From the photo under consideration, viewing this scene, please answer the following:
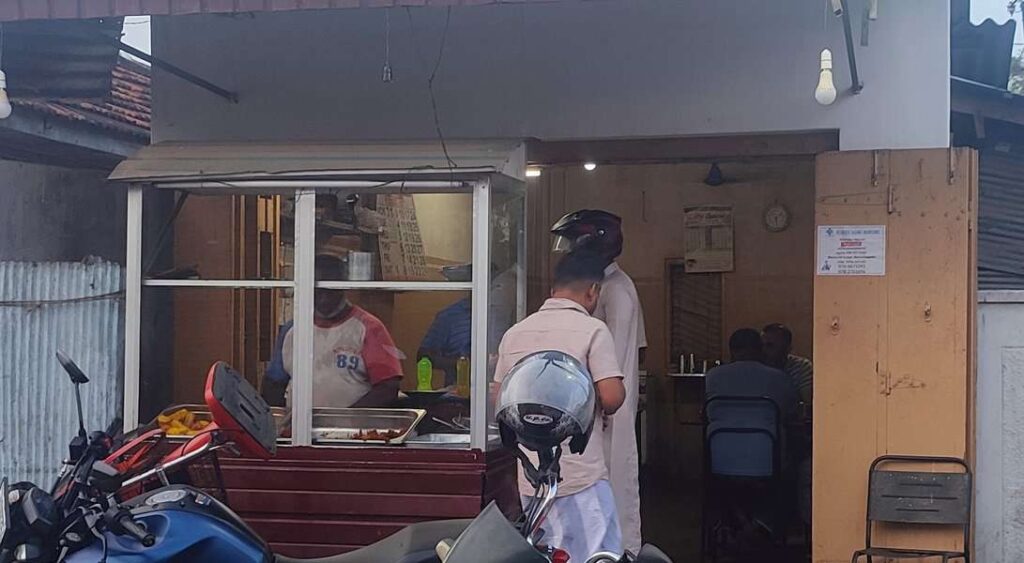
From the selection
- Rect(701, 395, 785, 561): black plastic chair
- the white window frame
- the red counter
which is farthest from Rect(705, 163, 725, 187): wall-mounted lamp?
the red counter

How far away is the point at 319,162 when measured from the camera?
16.5 feet

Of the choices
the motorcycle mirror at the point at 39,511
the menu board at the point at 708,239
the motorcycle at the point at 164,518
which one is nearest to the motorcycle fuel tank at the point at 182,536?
the motorcycle at the point at 164,518

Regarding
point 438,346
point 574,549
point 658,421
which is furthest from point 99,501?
point 658,421

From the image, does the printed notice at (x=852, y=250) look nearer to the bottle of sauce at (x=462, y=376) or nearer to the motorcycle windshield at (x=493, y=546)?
the bottle of sauce at (x=462, y=376)

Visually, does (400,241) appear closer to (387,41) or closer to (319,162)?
(319,162)

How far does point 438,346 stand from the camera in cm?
520

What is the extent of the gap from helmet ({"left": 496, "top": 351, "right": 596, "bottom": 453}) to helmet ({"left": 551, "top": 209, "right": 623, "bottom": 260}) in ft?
8.97

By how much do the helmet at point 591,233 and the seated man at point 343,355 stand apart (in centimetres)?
102

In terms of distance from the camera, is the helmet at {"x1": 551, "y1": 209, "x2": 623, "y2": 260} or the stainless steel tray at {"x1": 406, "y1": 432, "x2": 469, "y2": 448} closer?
the stainless steel tray at {"x1": 406, "y1": 432, "x2": 469, "y2": 448}

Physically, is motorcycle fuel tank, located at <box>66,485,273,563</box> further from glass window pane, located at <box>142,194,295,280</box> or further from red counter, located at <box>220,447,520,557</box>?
glass window pane, located at <box>142,194,295,280</box>

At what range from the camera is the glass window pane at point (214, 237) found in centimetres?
515

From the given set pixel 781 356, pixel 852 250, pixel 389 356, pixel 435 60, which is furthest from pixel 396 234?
pixel 781 356

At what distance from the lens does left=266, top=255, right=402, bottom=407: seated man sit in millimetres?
5074

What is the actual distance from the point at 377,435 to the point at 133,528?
224 cm
